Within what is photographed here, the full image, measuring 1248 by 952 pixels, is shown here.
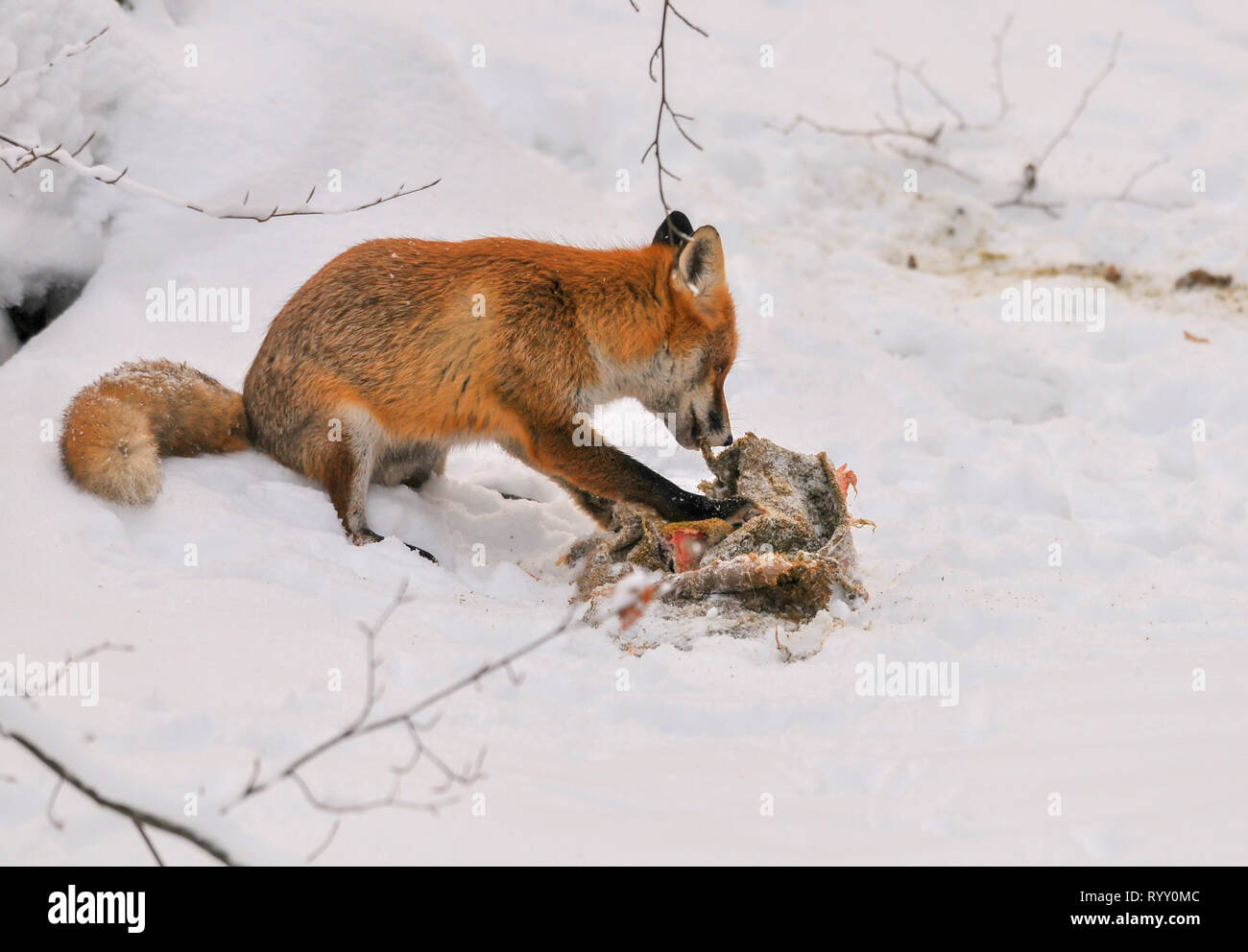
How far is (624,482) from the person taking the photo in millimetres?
5012

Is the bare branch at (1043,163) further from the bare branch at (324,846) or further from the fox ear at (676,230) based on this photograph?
the bare branch at (324,846)

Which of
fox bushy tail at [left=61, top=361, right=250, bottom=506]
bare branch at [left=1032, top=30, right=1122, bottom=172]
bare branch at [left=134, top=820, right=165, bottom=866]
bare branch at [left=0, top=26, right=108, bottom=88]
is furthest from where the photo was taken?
bare branch at [left=1032, top=30, right=1122, bottom=172]

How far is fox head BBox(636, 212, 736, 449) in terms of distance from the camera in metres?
5.16

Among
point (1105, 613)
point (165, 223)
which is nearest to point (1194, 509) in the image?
point (1105, 613)

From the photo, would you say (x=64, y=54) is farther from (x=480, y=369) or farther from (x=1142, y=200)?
(x=1142, y=200)

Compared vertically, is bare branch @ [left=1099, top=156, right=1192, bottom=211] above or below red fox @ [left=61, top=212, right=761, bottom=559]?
above

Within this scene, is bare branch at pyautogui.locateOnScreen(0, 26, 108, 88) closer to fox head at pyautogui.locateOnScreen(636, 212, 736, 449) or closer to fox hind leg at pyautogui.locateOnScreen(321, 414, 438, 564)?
fox hind leg at pyautogui.locateOnScreen(321, 414, 438, 564)

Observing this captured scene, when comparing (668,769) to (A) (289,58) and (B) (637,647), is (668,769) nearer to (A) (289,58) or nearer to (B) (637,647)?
(B) (637,647)

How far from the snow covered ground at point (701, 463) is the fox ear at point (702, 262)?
130 cm

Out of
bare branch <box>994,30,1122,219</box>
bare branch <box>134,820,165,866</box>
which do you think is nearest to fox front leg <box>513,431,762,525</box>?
bare branch <box>134,820,165,866</box>

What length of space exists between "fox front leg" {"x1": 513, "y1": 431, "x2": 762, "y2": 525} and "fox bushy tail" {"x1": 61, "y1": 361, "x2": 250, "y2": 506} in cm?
153

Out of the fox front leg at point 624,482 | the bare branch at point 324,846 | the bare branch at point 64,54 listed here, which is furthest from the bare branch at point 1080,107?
the bare branch at point 324,846

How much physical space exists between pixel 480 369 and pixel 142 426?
1.44m
